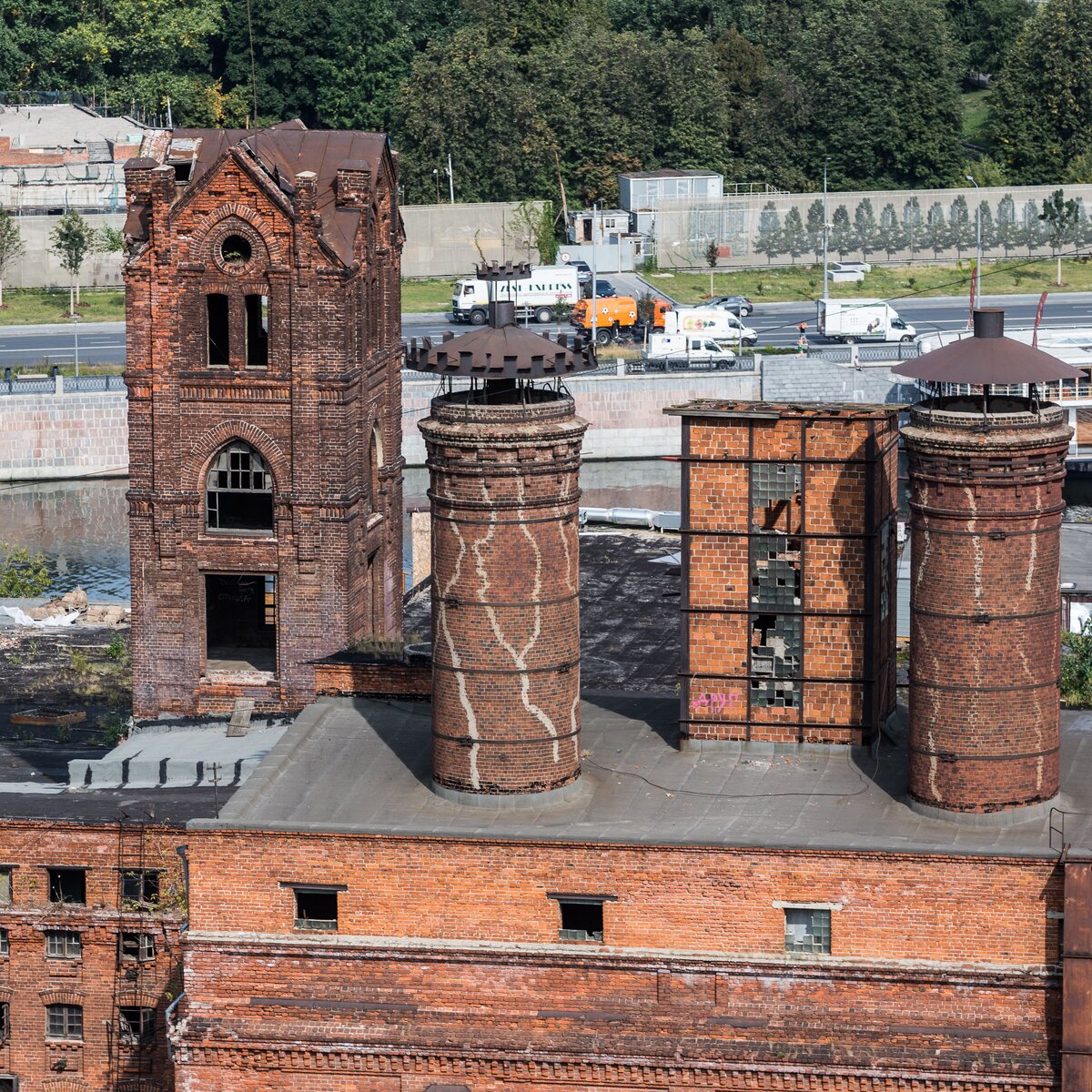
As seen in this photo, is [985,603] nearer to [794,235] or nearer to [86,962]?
[86,962]

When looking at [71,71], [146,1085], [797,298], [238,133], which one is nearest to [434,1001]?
[146,1085]

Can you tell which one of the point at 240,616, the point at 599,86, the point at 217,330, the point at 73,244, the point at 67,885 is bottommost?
the point at 67,885

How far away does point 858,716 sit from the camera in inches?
1848

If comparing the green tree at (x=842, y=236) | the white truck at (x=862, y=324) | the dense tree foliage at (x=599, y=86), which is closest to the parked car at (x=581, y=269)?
the dense tree foliage at (x=599, y=86)

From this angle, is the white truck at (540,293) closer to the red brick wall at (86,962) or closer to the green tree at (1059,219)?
the green tree at (1059,219)

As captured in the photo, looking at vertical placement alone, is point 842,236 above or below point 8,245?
above

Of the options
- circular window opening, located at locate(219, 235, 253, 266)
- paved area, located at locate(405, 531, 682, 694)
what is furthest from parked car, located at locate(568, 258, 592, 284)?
circular window opening, located at locate(219, 235, 253, 266)

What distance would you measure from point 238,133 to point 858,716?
18348mm

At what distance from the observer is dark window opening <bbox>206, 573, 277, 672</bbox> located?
59.8 meters

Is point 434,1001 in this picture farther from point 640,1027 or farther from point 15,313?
point 15,313

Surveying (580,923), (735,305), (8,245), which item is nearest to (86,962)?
(580,923)

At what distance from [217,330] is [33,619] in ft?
75.1

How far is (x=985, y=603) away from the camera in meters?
43.8

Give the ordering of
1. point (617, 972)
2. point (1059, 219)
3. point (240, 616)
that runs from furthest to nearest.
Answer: point (1059, 219), point (240, 616), point (617, 972)
